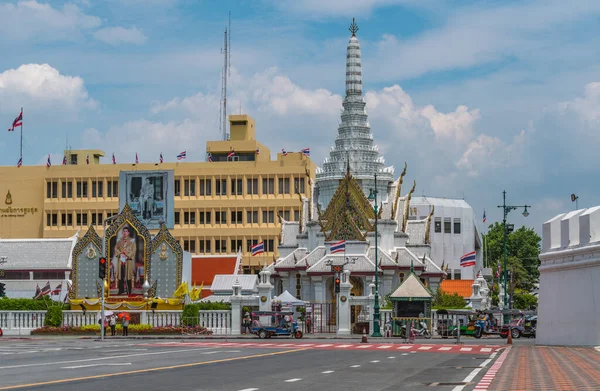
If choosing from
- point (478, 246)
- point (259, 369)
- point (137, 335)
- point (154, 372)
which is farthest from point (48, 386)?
point (478, 246)

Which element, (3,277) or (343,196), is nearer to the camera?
(343,196)

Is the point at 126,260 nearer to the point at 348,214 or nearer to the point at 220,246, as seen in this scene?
the point at 348,214

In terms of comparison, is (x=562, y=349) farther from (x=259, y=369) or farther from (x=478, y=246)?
(x=478, y=246)

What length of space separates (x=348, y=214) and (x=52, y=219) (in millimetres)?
40999

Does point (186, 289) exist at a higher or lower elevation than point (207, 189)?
lower

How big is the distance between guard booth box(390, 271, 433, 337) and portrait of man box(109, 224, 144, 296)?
20.3 m

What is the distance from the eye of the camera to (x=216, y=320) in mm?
60469

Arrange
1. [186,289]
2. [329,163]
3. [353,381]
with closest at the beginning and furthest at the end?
[353,381] → [186,289] → [329,163]

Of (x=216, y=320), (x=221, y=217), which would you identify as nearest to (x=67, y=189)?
(x=221, y=217)

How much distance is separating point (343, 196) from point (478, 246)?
2500 inches

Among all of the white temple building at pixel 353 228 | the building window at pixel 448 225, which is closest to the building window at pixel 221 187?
the white temple building at pixel 353 228

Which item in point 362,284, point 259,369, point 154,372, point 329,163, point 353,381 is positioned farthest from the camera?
point 329,163

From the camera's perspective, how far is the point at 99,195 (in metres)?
105

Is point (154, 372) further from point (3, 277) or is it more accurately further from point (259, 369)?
point (3, 277)
